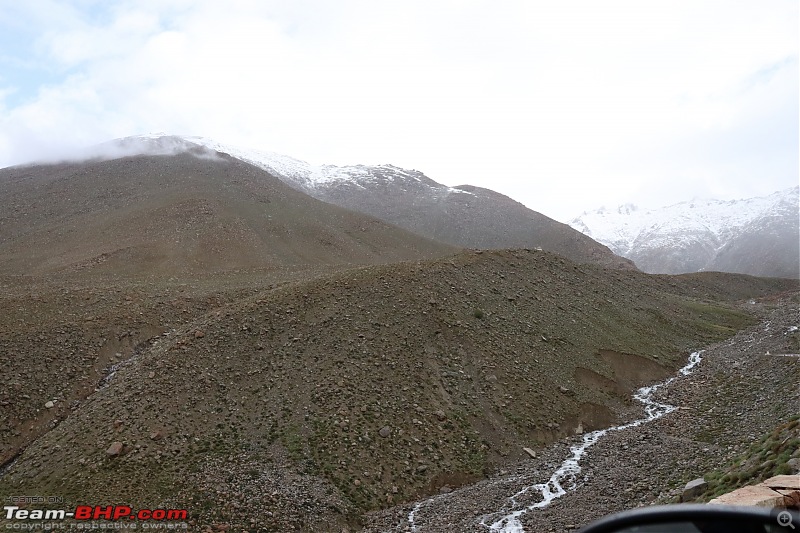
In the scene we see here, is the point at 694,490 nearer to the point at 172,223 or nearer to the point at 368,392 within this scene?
Result: the point at 368,392

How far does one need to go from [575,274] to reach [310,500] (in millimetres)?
35508

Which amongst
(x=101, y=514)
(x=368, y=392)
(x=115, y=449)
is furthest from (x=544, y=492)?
(x=115, y=449)

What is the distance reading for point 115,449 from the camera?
18453mm

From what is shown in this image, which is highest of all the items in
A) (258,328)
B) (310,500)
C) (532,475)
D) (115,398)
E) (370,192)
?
(370,192)

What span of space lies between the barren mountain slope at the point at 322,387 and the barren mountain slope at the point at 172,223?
87.2 ft

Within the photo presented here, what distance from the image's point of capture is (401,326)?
2906 cm

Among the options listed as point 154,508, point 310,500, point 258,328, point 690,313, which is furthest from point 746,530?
point 690,313

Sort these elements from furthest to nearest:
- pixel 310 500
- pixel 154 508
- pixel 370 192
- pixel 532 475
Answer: pixel 370 192 < pixel 532 475 < pixel 310 500 < pixel 154 508

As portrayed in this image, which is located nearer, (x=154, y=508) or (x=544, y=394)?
(x=154, y=508)

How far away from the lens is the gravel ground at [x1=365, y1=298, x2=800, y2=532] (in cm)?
1628

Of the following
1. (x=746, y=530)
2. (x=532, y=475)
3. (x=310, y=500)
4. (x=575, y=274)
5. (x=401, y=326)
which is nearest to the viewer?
(x=746, y=530)

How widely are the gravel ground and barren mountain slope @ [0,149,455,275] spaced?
1899 inches

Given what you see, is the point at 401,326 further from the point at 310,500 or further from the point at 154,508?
the point at 154,508

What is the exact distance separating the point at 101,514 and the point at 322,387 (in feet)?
33.1
